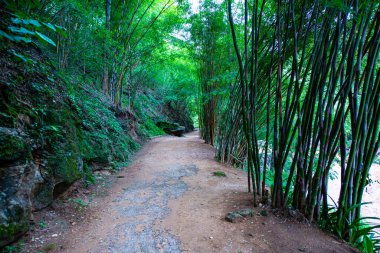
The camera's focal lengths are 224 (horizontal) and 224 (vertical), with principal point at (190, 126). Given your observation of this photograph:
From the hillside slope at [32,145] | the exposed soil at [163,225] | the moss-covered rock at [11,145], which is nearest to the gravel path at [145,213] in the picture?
the exposed soil at [163,225]

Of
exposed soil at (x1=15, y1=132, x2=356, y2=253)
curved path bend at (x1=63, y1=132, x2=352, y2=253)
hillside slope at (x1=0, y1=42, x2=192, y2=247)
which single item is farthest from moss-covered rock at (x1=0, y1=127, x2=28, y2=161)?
curved path bend at (x1=63, y1=132, x2=352, y2=253)

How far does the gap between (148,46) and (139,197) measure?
20.6ft

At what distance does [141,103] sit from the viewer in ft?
42.2

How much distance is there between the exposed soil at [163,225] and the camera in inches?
70.0

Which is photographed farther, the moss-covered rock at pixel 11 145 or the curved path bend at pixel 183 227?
the curved path bend at pixel 183 227

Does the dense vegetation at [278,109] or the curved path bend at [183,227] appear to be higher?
the dense vegetation at [278,109]

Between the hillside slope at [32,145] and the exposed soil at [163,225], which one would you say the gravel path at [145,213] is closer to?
the exposed soil at [163,225]

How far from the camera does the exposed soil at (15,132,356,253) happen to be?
70.0 inches

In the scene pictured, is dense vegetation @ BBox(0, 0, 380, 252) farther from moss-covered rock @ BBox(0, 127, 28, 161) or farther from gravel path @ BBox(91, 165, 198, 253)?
gravel path @ BBox(91, 165, 198, 253)

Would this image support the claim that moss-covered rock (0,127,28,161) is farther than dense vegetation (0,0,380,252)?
No

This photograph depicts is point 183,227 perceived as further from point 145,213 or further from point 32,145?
point 32,145

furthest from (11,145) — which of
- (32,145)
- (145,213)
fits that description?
(145,213)

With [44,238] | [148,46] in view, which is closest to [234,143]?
[44,238]

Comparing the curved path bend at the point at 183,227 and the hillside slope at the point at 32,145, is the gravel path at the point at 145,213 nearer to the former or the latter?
the curved path bend at the point at 183,227
